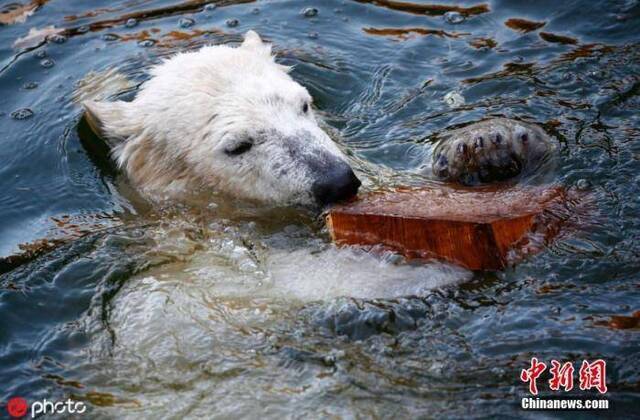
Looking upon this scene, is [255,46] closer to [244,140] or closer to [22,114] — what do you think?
[244,140]

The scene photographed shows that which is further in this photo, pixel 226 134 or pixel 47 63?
pixel 47 63

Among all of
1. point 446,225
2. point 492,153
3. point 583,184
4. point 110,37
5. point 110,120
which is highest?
point 110,37

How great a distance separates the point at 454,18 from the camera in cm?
738

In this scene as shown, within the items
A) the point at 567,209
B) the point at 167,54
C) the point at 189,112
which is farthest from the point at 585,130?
the point at 167,54

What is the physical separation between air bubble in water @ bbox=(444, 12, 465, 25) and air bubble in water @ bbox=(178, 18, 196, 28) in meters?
2.47

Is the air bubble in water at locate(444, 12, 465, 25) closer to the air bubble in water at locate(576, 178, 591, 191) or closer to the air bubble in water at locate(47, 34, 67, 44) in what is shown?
the air bubble in water at locate(576, 178, 591, 191)

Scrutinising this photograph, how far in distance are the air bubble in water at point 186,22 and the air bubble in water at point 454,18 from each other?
247 cm

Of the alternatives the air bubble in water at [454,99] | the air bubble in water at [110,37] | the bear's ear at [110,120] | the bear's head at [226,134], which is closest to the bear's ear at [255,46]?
the bear's head at [226,134]

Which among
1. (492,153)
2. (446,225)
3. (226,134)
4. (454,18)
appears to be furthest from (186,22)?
(446,225)

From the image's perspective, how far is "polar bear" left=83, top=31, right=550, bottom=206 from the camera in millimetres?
4582

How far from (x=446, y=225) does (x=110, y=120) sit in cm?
276

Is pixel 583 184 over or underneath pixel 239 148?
underneath

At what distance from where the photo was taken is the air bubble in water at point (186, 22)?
7832 millimetres

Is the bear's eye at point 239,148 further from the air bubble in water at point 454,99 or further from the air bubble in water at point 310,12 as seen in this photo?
the air bubble in water at point 310,12
